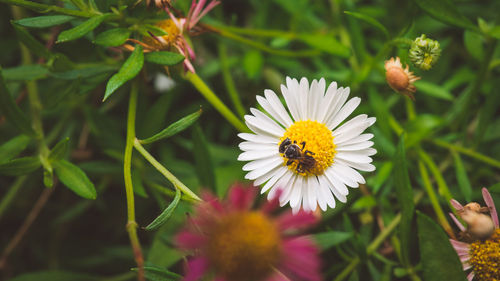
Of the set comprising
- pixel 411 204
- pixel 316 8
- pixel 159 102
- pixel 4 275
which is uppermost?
pixel 316 8

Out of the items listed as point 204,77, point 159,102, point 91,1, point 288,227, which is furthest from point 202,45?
point 288,227

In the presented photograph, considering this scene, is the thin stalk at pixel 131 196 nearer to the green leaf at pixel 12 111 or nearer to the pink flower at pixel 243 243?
the pink flower at pixel 243 243

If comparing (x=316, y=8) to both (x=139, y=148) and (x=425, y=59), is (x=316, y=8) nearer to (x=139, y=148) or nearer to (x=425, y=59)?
(x=425, y=59)

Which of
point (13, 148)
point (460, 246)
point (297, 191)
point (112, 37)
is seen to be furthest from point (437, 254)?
point (13, 148)

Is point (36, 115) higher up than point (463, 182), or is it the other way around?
point (36, 115)

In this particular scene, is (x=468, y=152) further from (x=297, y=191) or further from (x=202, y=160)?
(x=202, y=160)

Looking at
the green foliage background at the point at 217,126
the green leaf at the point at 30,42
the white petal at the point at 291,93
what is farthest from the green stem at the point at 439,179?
the green leaf at the point at 30,42
